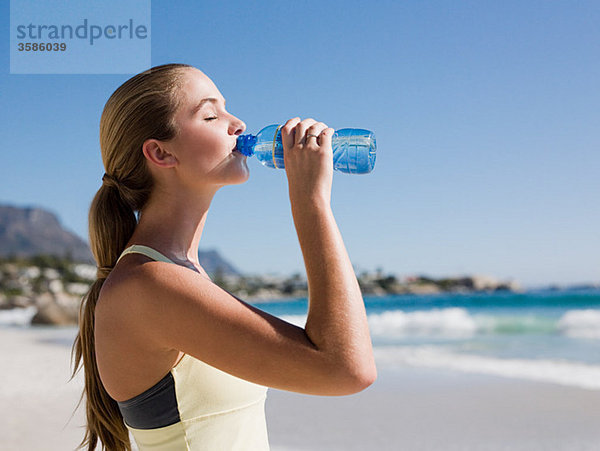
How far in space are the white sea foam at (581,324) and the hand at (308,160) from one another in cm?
1385

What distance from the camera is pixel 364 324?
107 centimetres

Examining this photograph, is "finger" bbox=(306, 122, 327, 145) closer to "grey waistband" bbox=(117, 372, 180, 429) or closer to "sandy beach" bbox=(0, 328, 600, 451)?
"grey waistband" bbox=(117, 372, 180, 429)

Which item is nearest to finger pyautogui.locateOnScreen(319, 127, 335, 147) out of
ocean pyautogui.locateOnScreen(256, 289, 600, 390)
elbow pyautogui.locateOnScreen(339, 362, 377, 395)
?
elbow pyautogui.locateOnScreen(339, 362, 377, 395)

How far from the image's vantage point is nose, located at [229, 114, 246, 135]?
1333 mm

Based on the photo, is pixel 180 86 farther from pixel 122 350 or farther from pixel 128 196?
pixel 122 350

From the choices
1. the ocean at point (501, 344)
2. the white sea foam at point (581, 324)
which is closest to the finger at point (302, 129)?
the ocean at point (501, 344)

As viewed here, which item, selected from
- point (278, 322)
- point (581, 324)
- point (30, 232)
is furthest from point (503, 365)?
point (30, 232)

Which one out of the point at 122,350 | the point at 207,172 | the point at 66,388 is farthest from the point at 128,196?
the point at 66,388

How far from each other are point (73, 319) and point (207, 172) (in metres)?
19.4

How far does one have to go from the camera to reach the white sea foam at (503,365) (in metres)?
7.43

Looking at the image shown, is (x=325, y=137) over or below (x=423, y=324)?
over

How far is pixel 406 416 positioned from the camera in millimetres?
5594

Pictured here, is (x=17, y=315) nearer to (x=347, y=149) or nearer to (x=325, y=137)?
(x=347, y=149)

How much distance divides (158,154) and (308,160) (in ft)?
1.17
